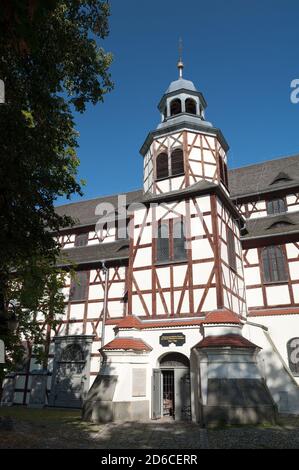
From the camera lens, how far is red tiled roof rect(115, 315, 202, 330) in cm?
1451

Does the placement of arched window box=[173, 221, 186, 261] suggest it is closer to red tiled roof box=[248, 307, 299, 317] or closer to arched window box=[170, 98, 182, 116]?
red tiled roof box=[248, 307, 299, 317]

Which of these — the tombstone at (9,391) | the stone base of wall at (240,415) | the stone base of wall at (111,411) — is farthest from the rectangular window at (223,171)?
the tombstone at (9,391)

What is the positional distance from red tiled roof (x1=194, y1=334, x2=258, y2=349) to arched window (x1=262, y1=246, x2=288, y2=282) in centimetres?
529

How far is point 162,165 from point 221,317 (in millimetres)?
8486

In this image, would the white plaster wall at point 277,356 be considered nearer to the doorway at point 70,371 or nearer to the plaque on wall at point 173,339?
the plaque on wall at point 173,339

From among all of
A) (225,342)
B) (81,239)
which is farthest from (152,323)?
(81,239)

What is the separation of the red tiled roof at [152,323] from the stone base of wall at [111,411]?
2.93 metres

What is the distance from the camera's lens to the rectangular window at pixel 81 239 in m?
24.4

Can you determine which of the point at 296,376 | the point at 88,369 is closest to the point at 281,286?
the point at 296,376

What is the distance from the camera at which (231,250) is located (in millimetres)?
17359

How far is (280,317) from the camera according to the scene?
16.9 meters

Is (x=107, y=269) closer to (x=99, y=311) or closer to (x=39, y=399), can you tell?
(x=99, y=311)

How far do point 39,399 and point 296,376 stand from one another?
12.6 m

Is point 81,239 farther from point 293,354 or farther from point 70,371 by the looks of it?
point 293,354
